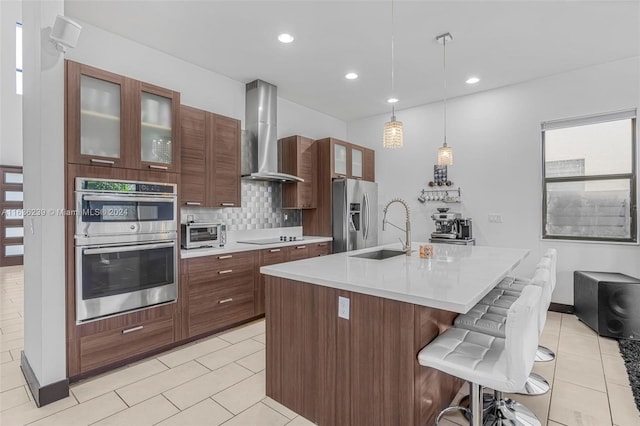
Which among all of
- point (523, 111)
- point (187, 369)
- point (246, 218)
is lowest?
point (187, 369)

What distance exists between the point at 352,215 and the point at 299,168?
1071mm

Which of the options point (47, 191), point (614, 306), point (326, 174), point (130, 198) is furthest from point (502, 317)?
point (326, 174)

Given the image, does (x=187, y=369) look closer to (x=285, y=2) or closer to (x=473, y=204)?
(x=285, y=2)

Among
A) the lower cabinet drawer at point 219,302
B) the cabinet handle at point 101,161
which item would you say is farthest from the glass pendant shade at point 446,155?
the cabinet handle at point 101,161

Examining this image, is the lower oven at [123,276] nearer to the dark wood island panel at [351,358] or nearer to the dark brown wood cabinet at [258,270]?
the dark brown wood cabinet at [258,270]

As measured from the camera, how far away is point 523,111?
419 cm

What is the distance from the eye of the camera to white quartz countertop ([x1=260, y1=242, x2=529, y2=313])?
4.61 ft

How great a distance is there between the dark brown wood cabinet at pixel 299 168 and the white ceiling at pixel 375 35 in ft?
2.72

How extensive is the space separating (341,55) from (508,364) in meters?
3.26

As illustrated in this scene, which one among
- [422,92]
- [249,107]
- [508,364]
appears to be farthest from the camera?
[422,92]

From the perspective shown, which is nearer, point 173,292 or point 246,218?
point 173,292

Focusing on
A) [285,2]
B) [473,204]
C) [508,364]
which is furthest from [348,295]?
[473,204]

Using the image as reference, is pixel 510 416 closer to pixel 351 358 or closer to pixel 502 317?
pixel 502 317

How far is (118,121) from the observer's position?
8.43 ft
